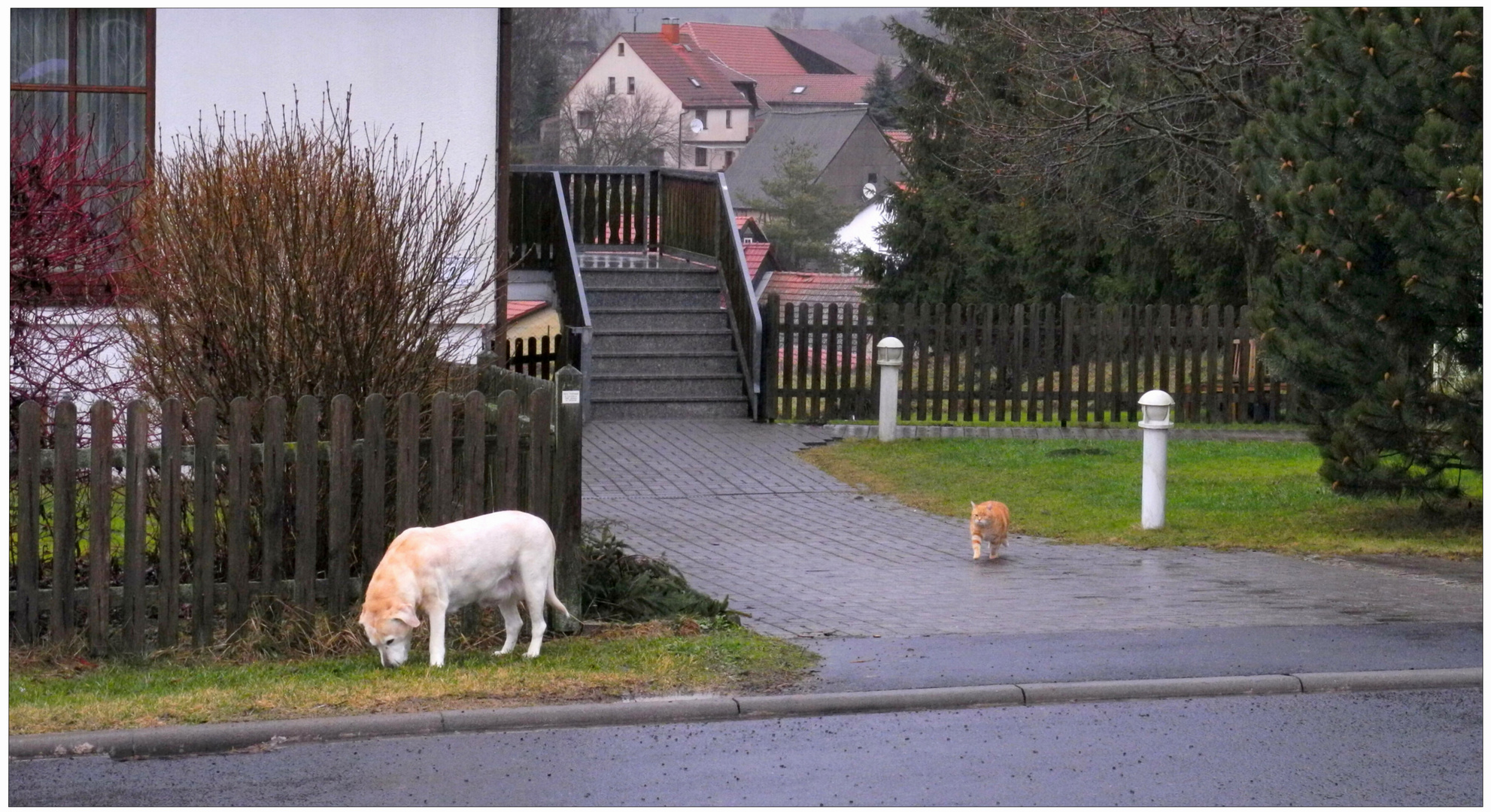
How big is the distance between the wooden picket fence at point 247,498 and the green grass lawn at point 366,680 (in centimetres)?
26

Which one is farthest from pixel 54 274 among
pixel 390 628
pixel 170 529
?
pixel 390 628

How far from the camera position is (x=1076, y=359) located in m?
19.6

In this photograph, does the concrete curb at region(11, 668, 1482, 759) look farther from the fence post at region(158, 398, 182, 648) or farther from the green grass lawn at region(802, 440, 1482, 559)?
the green grass lawn at region(802, 440, 1482, 559)

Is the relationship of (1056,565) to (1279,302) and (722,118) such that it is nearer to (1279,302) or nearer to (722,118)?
(1279,302)

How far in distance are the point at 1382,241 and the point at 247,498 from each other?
7462 mm

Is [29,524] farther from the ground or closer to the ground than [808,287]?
closer to the ground

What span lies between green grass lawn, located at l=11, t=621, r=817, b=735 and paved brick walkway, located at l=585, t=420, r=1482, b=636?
0.90m

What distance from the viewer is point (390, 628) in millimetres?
7484

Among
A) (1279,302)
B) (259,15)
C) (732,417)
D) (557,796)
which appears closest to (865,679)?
(557,796)

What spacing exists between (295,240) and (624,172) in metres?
14.6

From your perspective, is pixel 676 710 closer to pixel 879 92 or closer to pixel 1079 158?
pixel 1079 158

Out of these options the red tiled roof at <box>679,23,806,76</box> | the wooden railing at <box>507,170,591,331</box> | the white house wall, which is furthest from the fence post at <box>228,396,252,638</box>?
the red tiled roof at <box>679,23,806,76</box>

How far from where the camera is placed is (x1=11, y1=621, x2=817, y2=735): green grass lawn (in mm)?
6895

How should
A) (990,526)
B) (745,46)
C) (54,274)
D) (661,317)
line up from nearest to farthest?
(54,274) < (990,526) < (661,317) < (745,46)
